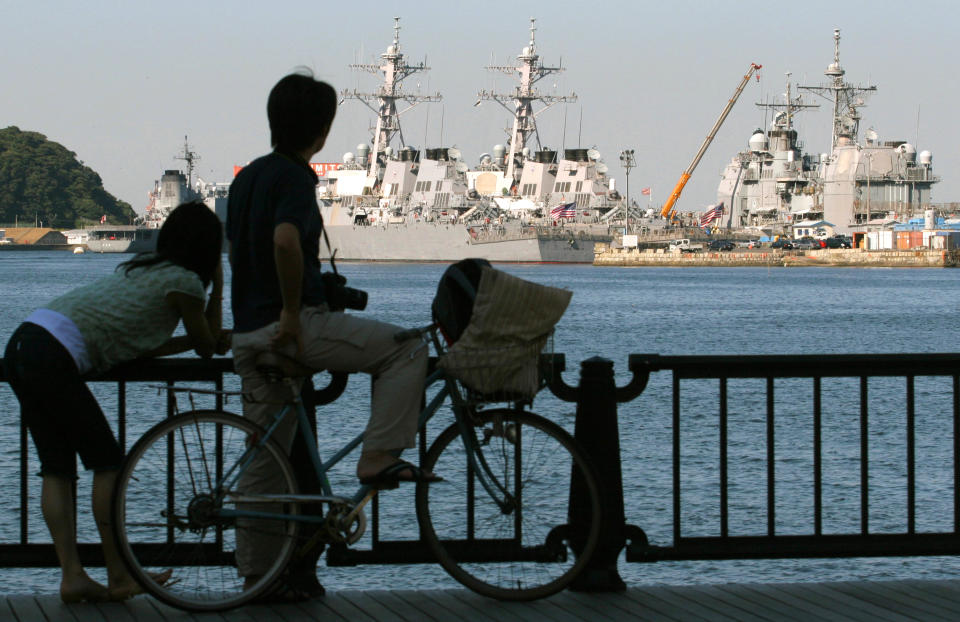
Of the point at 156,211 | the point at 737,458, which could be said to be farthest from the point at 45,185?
the point at 737,458

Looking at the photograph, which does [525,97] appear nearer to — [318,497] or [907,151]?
[907,151]

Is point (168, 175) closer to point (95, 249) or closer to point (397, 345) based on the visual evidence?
point (95, 249)

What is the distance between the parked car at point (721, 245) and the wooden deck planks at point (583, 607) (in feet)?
327

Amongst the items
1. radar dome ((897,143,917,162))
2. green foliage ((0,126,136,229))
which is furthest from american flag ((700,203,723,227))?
green foliage ((0,126,136,229))

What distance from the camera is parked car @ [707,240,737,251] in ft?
337

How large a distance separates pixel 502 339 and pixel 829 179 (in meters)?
102

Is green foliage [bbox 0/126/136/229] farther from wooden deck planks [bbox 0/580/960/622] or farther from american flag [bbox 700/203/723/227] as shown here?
wooden deck planks [bbox 0/580/960/622]

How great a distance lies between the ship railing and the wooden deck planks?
134mm

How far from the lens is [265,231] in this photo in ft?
12.6

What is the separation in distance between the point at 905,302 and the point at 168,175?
103m

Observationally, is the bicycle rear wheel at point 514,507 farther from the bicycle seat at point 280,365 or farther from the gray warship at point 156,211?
the gray warship at point 156,211

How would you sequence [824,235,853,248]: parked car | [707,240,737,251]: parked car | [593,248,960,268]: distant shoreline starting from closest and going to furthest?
[593,248,960,268]: distant shoreline < [824,235,853,248]: parked car < [707,240,737,251]: parked car

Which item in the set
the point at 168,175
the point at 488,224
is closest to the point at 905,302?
the point at 488,224

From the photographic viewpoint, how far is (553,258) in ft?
314
